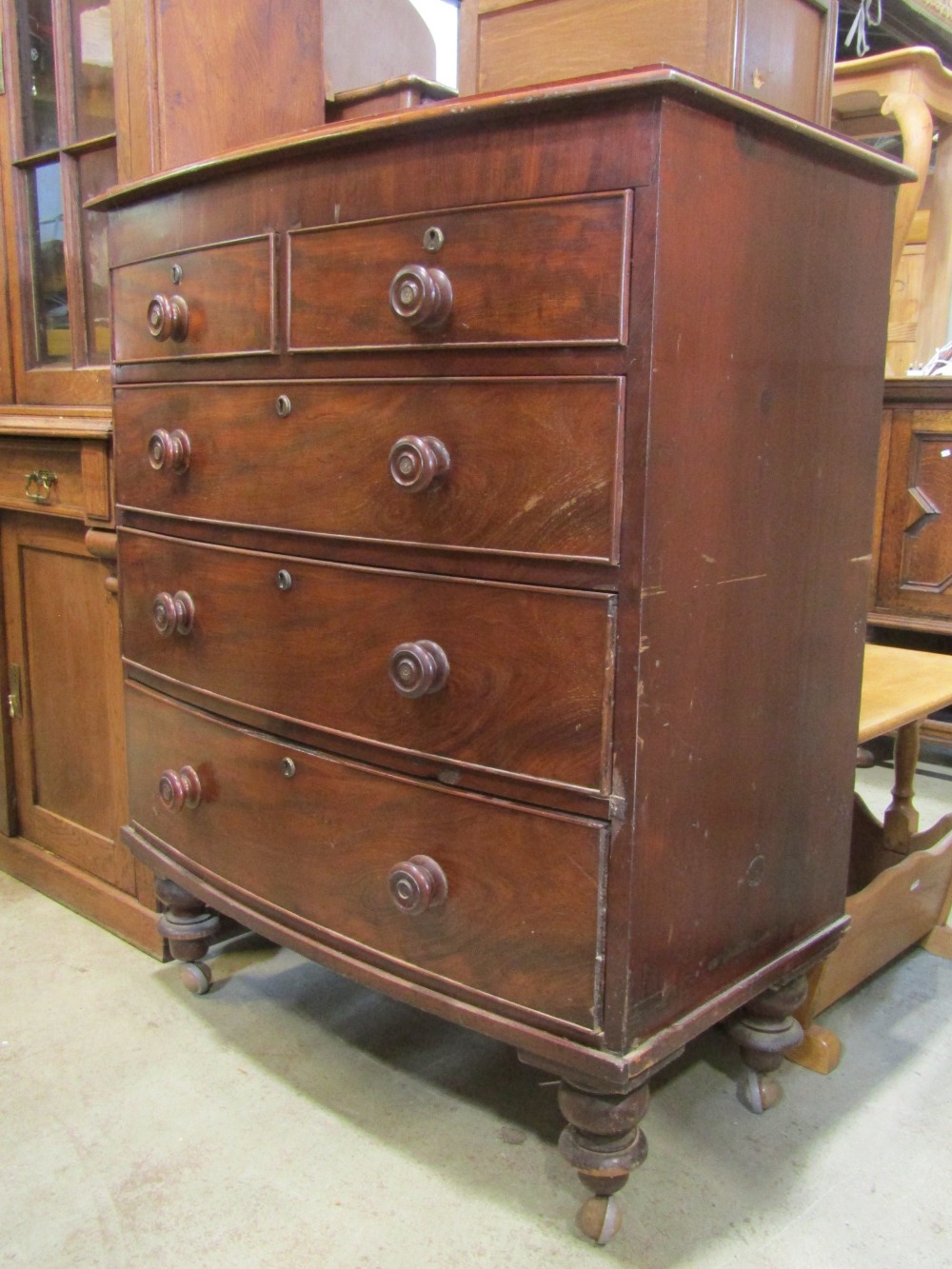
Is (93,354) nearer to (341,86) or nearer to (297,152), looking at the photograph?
(341,86)

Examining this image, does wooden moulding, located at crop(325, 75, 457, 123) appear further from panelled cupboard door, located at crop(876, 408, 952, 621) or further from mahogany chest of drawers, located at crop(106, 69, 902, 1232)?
panelled cupboard door, located at crop(876, 408, 952, 621)

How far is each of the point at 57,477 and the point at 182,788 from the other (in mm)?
646

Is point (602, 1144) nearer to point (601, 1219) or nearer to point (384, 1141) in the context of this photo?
point (601, 1219)

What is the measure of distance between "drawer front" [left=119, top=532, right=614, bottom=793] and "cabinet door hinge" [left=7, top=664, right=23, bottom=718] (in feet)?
2.23

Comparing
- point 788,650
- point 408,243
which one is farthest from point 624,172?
point 788,650

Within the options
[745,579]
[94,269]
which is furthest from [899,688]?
[94,269]

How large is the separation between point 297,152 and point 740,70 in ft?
1.60

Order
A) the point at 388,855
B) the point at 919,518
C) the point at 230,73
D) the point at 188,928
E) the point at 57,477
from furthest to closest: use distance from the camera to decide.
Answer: the point at 919,518 → the point at 57,477 → the point at 188,928 → the point at 230,73 → the point at 388,855

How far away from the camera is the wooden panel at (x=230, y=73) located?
1472 mm

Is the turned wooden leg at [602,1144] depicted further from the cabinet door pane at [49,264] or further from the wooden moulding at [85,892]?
the cabinet door pane at [49,264]

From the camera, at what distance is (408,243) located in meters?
1.04

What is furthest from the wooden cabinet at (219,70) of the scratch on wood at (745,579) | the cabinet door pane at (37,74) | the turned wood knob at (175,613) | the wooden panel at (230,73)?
the scratch on wood at (745,579)

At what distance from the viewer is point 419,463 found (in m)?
1.03

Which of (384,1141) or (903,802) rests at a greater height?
(903,802)
